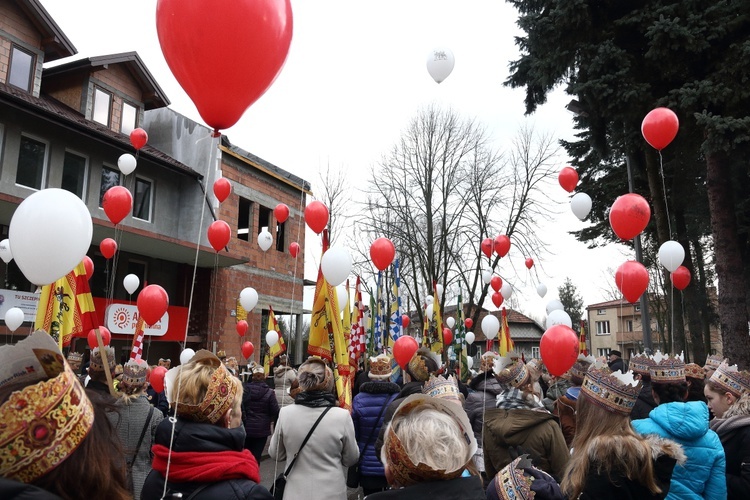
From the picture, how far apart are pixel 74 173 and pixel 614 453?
18.4m

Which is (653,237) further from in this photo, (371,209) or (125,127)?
(125,127)

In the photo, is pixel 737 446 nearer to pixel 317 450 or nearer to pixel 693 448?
pixel 693 448

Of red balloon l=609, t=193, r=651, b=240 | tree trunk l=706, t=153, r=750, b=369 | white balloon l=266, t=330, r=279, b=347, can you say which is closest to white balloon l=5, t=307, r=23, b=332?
white balloon l=266, t=330, r=279, b=347

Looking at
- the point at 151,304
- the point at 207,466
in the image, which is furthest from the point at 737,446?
the point at 151,304

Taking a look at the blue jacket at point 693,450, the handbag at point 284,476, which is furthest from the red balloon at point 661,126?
the handbag at point 284,476

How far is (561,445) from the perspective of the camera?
3.88m

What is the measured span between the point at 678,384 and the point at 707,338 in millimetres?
18388

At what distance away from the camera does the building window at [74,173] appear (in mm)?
17141

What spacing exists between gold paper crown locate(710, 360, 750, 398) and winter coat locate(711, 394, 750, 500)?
29 cm

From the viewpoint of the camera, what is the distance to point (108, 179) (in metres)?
18.5

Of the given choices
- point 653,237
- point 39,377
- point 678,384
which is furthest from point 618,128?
point 39,377

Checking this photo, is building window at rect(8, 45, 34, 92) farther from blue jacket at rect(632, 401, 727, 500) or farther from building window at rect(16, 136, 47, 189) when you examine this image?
blue jacket at rect(632, 401, 727, 500)

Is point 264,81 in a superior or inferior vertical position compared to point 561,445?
superior

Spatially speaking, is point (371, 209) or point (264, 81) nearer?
point (264, 81)
